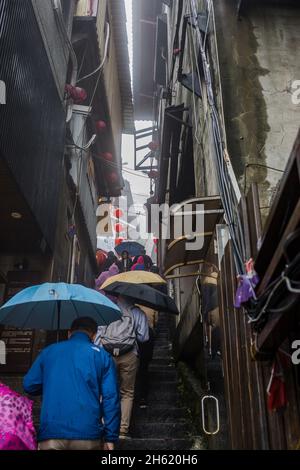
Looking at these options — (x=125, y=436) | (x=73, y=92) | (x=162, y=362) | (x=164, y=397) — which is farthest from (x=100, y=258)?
(x=125, y=436)

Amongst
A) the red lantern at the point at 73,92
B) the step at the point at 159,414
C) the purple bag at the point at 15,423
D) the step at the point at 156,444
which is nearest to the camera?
the purple bag at the point at 15,423

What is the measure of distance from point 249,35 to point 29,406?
6.67m

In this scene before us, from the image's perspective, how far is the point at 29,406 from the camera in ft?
13.1

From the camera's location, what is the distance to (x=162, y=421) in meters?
7.67

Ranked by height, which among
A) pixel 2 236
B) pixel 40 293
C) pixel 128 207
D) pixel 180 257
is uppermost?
pixel 128 207

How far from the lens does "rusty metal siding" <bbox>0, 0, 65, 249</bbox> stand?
7744mm

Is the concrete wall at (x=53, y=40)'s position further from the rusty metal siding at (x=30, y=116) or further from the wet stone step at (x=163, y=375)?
the wet stone step at (x=163, y=375)

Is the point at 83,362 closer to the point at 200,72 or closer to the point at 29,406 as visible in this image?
the point at 29,406

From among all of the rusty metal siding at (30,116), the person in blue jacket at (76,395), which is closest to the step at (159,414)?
the person in blue jacket at (76,395)

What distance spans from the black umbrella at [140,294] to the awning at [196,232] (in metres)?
0.53

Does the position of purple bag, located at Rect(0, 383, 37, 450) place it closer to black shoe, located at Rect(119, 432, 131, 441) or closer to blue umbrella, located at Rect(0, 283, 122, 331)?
blue umbrella, located at Rect(0, 283, 122, 331)

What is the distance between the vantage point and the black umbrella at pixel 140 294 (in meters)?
7.54

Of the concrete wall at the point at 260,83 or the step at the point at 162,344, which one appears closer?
the concrete wall at the point at 260,83

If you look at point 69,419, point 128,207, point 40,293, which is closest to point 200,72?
point 40,293
